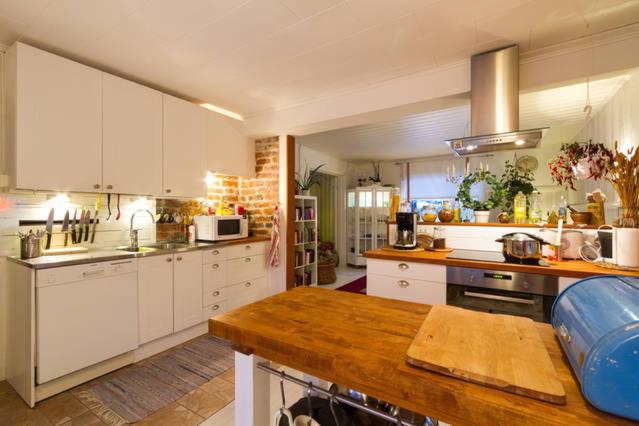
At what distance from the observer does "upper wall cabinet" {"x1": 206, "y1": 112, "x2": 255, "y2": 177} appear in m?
3.35

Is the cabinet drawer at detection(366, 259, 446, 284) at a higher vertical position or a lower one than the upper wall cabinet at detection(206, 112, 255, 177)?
lower

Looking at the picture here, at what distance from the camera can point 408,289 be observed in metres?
2.25

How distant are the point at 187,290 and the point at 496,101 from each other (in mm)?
3119

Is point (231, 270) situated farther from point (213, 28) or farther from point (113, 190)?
point (213, 28)

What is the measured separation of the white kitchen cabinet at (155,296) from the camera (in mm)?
2416

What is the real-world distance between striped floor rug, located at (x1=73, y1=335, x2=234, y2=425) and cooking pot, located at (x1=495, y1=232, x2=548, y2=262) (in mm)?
2329

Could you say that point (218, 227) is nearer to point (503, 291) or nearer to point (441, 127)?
point (503, 291)

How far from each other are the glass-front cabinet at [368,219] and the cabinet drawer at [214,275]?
3.77 metres

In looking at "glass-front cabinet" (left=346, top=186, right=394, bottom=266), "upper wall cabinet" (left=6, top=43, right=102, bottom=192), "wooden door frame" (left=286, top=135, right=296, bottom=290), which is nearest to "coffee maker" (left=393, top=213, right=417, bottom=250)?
"wooden door frame" (left=286, top=135, right=296, bottom=290)

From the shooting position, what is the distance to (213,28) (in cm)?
196

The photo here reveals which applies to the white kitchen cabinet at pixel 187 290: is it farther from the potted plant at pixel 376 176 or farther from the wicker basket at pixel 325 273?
the potted plant at pixel 376 176

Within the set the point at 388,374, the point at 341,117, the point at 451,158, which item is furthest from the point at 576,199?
the point at 388,374

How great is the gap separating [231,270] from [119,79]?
2094 millimetres

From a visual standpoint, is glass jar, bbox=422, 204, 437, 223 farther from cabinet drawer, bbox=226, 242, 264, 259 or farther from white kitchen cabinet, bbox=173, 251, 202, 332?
white kitchen cabinet, bbox=173, 251, 202, 332
